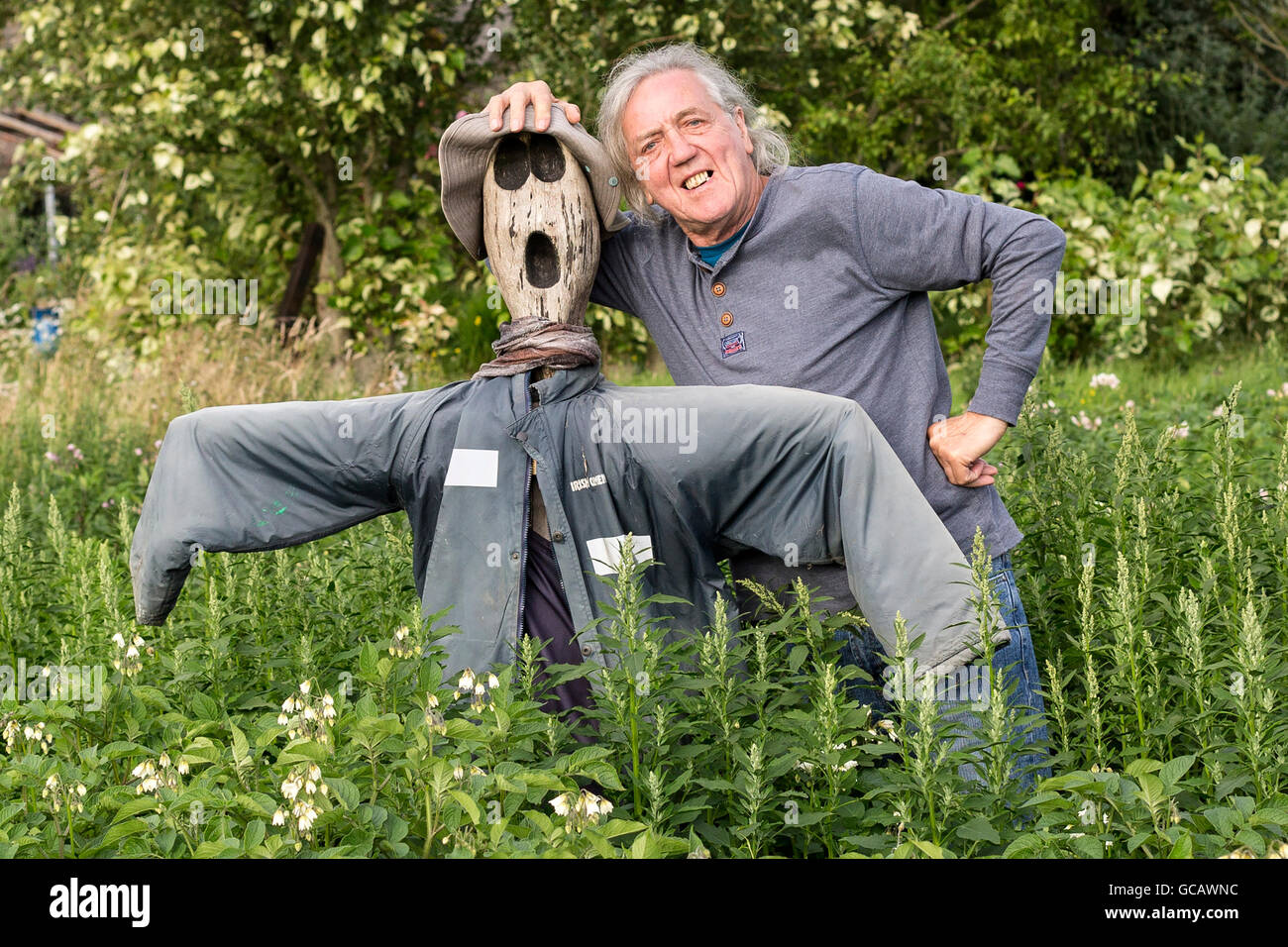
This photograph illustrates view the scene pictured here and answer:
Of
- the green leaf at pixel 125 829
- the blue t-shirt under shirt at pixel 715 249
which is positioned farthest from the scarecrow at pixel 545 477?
the green leaf at pixel 125 829

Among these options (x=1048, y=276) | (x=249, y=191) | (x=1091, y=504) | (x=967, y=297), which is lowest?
(x=1091, y=504)

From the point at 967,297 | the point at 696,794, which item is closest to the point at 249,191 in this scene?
the point at 967,297

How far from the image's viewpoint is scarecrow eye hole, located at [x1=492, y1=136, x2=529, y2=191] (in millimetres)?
3188

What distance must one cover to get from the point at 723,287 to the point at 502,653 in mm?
1014

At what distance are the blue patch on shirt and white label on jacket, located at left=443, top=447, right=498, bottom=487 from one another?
2.07 ft

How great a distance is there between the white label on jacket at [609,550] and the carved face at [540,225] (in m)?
0.57

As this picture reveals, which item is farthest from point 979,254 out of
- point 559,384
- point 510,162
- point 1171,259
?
point 1171,259

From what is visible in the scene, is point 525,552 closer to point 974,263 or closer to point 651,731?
point 651,731

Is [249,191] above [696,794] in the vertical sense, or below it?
above

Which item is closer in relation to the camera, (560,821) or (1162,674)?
(560,821)

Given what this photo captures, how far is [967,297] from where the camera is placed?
9.75 metres

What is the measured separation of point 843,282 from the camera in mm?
3166
